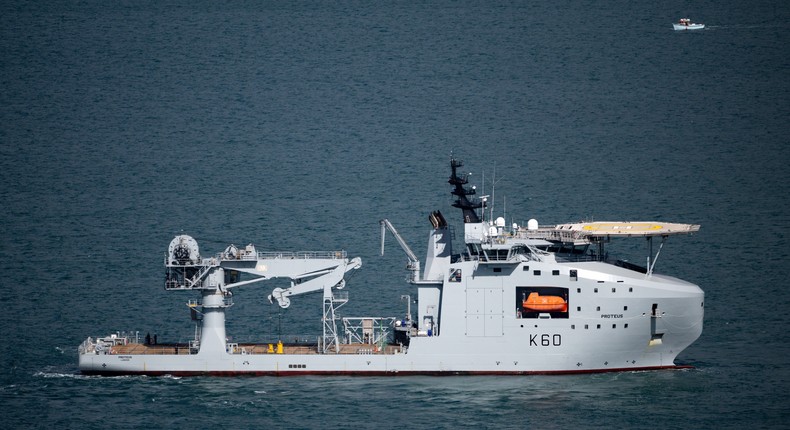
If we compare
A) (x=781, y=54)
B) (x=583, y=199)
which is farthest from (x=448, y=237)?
(x=781, y=54)

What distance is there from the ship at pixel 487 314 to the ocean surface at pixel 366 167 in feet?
3.69

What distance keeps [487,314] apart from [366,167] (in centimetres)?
4193

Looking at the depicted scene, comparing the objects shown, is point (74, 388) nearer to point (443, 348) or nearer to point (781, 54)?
point (443, 348)

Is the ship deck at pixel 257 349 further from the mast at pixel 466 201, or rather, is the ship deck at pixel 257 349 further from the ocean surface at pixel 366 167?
the mast at pixel 466 201

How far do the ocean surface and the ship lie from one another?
3.69ft

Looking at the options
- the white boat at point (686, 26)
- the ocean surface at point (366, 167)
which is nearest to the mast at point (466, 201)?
the ocean surface at point (366, 167)

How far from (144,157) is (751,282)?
1854 inches

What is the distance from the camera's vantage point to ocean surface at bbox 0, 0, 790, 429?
70.2 metres

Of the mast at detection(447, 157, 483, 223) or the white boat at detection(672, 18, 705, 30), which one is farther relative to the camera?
the white boat at detection(672, 18, 705, 30)

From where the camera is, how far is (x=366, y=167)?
114 meters

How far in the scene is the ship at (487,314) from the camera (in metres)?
72.9

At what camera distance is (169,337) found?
80.3 meters

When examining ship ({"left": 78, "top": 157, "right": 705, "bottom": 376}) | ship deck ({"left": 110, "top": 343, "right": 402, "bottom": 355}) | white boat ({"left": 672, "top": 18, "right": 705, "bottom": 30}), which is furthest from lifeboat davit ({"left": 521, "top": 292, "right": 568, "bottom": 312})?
white boat ({"left": 672, "top": 18, "right": 705, "bottom": 30})

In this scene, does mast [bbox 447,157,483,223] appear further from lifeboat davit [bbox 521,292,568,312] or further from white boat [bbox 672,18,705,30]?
white boat [bbox 672,18,705,30]
